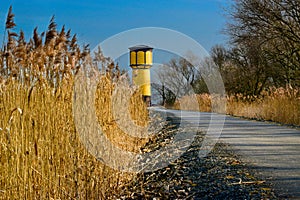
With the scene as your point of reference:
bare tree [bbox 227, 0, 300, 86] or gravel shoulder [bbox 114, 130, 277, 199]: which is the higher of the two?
bare tree [bbox 227, 0, 300, 86]

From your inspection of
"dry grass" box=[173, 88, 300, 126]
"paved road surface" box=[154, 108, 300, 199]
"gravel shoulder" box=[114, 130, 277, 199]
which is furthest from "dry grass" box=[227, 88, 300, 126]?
"gravel shoulder" box=[114, 130, 277, 199]

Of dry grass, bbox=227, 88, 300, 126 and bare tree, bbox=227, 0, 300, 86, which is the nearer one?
dry grass, bbox=227, 88, 300, 126

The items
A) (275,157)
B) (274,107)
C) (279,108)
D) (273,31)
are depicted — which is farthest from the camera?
(273,31)

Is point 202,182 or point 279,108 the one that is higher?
point 279,108

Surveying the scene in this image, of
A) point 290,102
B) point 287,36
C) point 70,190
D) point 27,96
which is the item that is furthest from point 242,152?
point 287,36

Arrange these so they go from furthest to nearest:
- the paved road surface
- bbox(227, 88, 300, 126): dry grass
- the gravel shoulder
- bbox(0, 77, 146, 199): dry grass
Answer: bbox(227, 88, 300, 126): dry grass, the paved road surface, the gravel shoulder, bbox(0, 77, 146, 199): dry grass

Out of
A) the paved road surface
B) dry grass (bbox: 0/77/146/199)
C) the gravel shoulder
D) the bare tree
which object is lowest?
the gravel shoulder

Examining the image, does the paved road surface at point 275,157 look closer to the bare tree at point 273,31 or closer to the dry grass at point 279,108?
the dry grass at point 279,108

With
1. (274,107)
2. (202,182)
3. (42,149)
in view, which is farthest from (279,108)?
(42,149)

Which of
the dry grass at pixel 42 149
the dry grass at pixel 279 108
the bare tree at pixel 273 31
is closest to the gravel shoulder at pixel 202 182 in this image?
the dry grass at pixel 42 149

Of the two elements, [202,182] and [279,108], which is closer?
[202,182]

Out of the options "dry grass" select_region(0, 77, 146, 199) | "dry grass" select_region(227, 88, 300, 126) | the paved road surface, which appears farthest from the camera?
"dry grass" select_region(227, 88, 300, 126)

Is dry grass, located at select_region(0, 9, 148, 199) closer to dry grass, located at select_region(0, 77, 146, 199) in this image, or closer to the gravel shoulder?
dry grass, located at select_region(0, 77, 146, 199)

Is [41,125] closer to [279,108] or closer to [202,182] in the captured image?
[202,182]
